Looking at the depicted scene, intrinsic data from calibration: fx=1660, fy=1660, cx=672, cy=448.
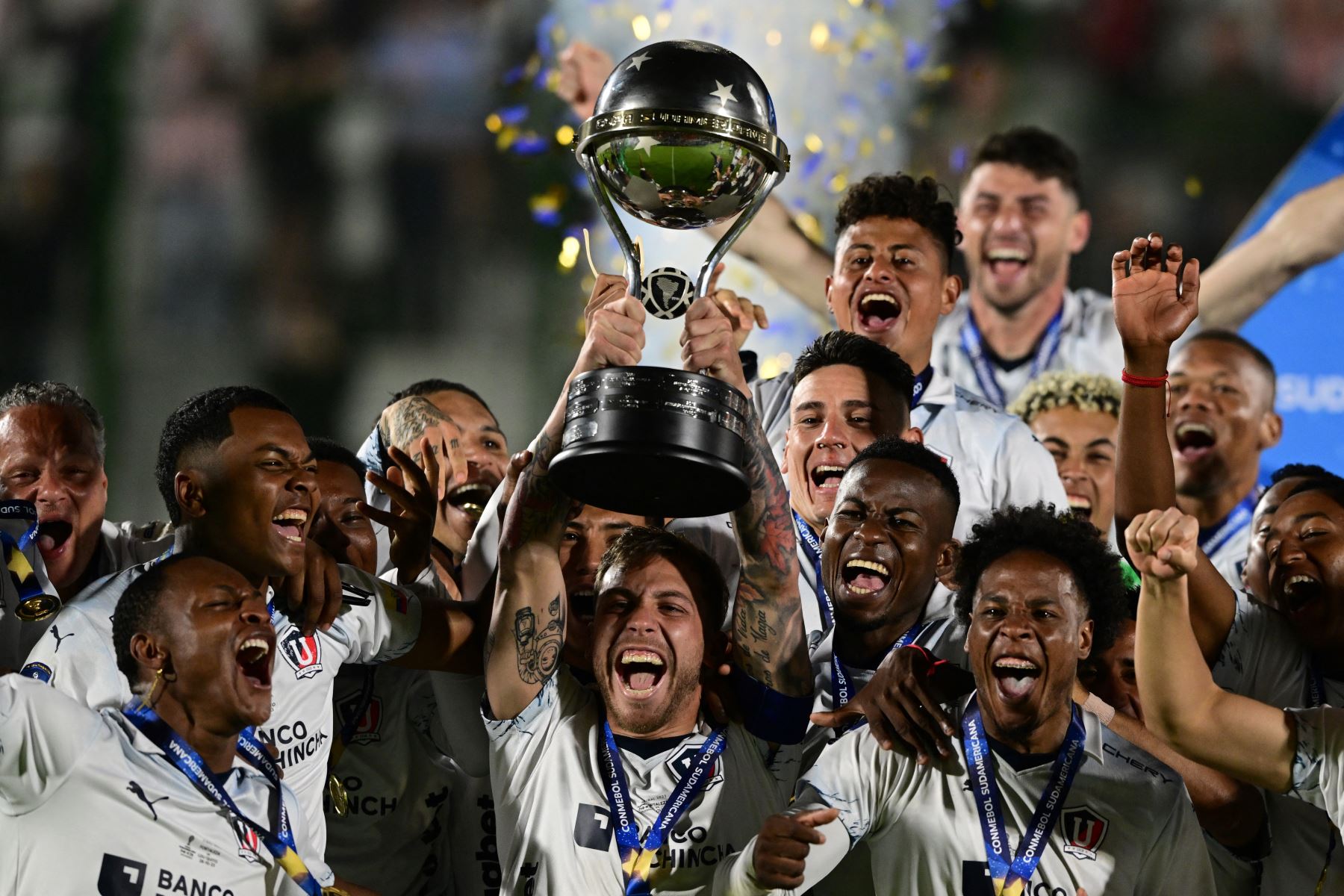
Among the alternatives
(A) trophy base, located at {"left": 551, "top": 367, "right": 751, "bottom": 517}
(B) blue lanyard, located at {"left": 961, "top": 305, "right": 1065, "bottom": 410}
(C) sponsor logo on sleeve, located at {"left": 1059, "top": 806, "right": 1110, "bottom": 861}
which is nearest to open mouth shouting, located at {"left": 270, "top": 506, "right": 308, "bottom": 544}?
(A) trophy base, located at {"left": 551, "top": 367, "right": 751, "bottom": 517}

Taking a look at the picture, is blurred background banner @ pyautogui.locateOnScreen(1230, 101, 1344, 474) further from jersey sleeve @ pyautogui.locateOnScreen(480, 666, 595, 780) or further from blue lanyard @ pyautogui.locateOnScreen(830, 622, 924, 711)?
jersey sleeve @ pyautogui.locateOnScreen(480, 666, 595, 780)

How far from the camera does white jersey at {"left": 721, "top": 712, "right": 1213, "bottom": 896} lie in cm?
307

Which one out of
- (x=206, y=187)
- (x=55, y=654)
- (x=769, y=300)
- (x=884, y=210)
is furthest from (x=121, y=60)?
(x=55, y=654)

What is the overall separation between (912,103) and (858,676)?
12.0ft

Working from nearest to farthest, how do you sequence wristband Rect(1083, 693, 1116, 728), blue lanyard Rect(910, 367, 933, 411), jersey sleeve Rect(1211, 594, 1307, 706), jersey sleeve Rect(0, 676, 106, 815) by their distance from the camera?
jersey sleeve Rect(0, 676, 106, 815) < wristband Rect(1083, 693, 1116, 728) < jersey sleeve Rect(1211, 594, 1307, 706) < blue lanyard Rect(910, 367, 933, 411)

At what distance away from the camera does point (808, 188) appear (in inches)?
256

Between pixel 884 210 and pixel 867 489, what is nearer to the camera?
pixel 867 489

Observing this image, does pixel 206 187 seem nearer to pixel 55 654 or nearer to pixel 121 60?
pixel 121 60

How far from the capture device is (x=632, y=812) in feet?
10.5

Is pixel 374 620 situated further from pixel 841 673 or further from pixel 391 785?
pixel 841 673

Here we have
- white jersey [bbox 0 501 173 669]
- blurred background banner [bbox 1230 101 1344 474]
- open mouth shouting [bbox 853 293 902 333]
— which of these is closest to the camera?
white jersey [bbox 0 501 173 669]

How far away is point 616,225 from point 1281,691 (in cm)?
A: 178

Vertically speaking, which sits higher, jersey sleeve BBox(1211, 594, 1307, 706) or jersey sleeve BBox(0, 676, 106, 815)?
jersey sleeve BBox(1211, 594, 1307, 706)

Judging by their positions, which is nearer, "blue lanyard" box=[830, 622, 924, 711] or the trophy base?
the trophy base
